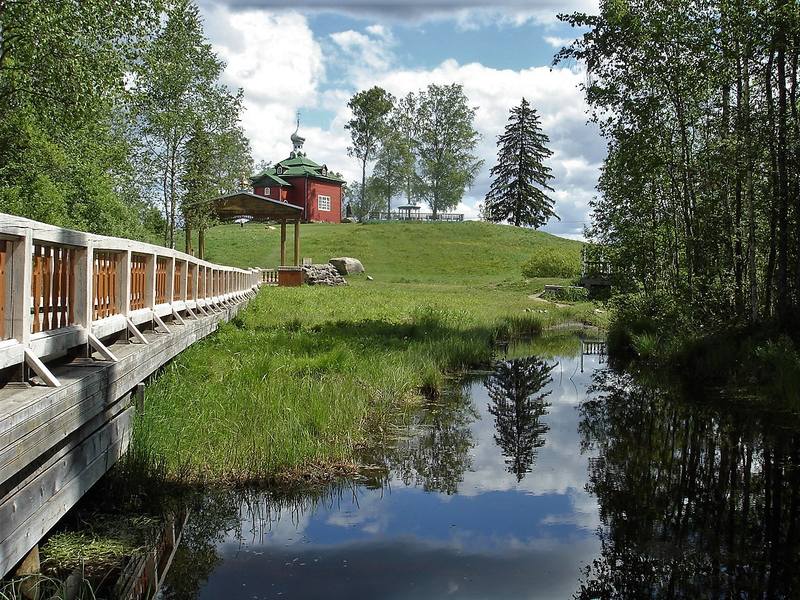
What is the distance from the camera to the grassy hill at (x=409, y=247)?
49188 mm

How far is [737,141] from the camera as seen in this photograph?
1342 centimetres

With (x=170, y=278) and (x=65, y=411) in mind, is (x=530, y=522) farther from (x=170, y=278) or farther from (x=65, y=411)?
(x=170, y=278)

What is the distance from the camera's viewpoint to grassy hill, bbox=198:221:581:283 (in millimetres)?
49188

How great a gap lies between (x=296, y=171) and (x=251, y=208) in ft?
122

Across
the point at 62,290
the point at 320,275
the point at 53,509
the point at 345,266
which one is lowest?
the point at 53,509

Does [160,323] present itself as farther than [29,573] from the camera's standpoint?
Yes

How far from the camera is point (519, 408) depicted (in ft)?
38.7

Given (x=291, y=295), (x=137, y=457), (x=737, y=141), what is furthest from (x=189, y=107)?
(x=137, y=457)

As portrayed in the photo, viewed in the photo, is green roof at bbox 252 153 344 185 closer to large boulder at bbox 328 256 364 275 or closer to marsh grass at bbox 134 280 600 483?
large boulder at bbox 328 256 364 275

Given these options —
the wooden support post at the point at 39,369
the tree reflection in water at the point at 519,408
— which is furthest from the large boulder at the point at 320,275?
the wooden support post at the point at 39,369

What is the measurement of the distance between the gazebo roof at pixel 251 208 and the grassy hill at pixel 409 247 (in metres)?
8.84

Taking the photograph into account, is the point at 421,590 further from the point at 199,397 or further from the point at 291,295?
the point at 291,295

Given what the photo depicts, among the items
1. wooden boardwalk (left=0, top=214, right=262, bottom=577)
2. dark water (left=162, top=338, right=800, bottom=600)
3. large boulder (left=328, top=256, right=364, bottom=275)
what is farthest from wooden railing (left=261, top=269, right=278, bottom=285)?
wooden boardwalk (left=0, top=214, right=262, bottom=577)

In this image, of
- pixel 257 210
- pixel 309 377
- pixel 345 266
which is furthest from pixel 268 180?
pixel 309 377
